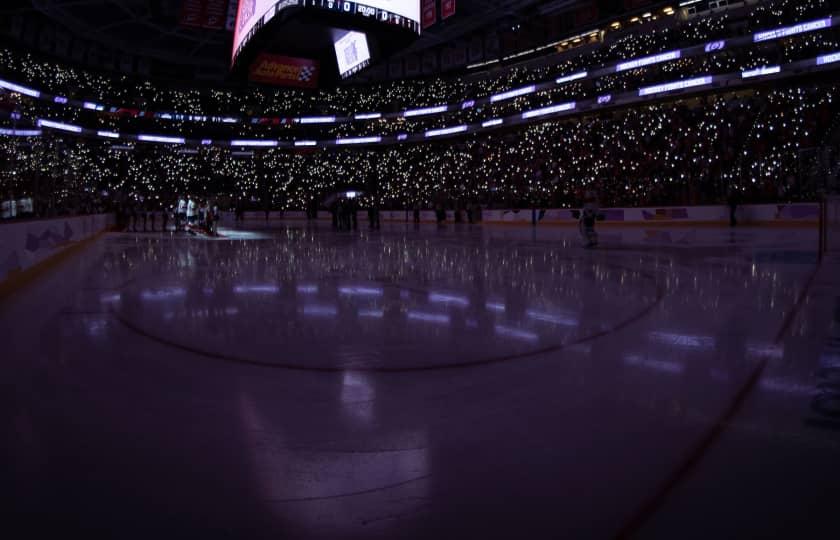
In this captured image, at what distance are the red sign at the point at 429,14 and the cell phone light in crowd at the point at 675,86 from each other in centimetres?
1866

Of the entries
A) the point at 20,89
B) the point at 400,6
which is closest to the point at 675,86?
the point at 400,6

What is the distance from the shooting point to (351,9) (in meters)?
13.8

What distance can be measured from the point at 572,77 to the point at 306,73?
2026 cm

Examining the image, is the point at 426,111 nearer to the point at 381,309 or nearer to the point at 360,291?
the point at 360,291

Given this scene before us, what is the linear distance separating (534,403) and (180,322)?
367 centimetres

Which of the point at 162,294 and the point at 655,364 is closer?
the point at 655,364

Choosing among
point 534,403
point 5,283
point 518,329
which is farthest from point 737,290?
point 5,283

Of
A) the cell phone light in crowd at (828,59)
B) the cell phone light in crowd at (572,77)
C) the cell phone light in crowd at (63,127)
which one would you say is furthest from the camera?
the cell phone light in crowd at (63,127)

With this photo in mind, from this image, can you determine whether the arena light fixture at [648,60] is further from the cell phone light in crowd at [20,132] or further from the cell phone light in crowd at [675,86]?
the cell phone light in crowd at [20,132]

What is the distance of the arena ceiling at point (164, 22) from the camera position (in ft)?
102

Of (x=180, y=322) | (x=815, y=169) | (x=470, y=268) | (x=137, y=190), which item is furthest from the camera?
(x=137, y=190)

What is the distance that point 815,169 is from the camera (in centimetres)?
1498

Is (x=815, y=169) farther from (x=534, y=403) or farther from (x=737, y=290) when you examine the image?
(x=534, y=403)

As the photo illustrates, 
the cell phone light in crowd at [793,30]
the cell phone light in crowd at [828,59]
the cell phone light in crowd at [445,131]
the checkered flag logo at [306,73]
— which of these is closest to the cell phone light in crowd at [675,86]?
the cell phone light in crowd at [793,30]
